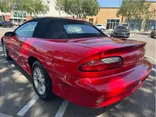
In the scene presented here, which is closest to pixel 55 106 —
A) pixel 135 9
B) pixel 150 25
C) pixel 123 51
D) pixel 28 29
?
pixel 123 51

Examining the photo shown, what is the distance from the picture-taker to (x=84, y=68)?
215cm

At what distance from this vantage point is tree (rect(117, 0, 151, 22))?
116ft

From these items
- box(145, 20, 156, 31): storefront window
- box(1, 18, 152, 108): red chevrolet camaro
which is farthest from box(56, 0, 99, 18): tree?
box(1, 18, 152, 108): red chevrolet camaro

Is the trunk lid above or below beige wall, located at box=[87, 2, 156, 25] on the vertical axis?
below

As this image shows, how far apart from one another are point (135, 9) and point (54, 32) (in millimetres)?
36531

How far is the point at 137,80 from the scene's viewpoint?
2.49 m

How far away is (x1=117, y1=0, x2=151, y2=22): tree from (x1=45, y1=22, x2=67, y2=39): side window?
1400 inches

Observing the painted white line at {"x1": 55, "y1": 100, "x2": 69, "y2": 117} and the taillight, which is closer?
the taillight

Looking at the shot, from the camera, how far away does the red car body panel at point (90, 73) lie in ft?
6.97

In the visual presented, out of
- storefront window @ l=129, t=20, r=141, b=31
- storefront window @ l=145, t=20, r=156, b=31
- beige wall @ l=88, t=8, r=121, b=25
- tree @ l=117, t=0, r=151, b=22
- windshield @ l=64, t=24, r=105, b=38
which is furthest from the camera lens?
beige wall @ l=88, t=8, r=121, b=25

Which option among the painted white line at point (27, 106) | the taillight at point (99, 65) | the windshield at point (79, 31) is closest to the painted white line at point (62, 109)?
the painted white line at point (27, 106)

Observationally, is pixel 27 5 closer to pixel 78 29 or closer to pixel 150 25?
pixel 150 25

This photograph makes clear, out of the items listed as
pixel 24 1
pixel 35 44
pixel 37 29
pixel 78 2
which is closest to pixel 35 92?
pixel 35 44

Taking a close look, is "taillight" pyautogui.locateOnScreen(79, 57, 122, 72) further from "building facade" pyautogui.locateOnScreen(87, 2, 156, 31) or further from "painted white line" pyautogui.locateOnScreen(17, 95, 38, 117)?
"building facade" pyautogui.locateOnScreen(87, 2, 156, 31)
